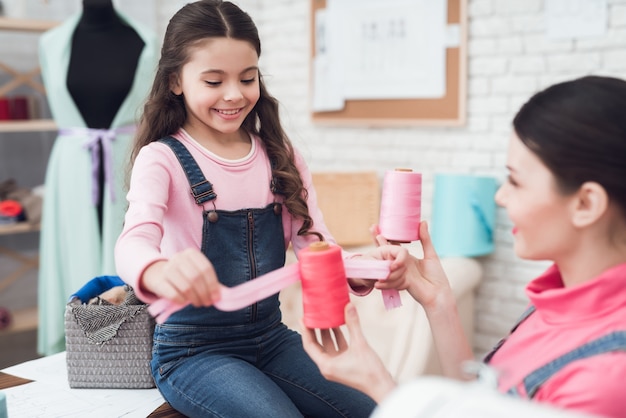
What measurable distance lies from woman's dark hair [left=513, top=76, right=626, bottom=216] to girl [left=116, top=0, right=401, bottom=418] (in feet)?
1.82

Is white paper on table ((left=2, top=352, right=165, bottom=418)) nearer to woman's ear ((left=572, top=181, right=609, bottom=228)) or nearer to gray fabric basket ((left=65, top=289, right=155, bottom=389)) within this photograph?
gray fabric basket ((left=65, top=289, right=155, bottom=389))

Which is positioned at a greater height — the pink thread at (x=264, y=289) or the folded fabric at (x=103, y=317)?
the pink thread at (x=264, y=289)

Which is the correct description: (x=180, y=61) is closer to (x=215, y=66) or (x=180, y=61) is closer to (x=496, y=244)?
(x=215, y=66)

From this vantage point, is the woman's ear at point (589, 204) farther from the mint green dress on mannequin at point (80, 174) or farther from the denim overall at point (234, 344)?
the mint green dress on mannequin at point (80, 174)

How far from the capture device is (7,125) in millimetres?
3424

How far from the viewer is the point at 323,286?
1.09m

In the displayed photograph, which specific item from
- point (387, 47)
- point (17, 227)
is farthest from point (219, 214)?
point (17, 227)

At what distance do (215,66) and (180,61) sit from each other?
92mm

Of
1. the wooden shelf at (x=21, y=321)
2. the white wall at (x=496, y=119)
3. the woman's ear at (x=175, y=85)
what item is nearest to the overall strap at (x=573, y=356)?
the woman's ear at (x=175, y=85)

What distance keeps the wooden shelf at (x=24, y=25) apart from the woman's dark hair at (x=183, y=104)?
2269 millimetres

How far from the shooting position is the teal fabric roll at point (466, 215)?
114 inches

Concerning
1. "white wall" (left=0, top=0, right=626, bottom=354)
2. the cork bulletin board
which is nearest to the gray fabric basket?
"white wall" (left=0, top=0, right=626, bottom=354)

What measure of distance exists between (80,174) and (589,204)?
2309mm

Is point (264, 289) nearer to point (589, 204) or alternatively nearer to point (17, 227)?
point (589, 204)
